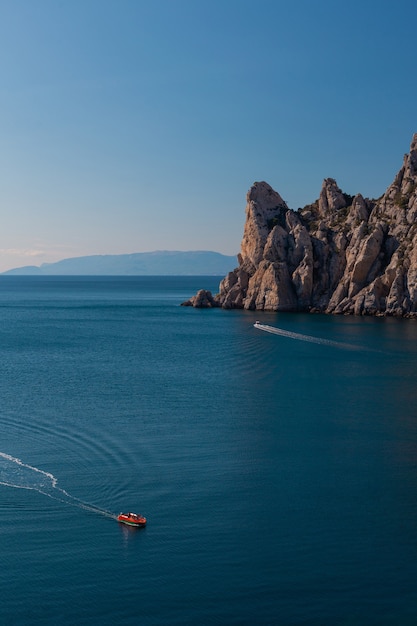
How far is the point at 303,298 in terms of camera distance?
129 meters

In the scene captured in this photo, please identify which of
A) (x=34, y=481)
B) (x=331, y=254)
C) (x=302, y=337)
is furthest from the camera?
(x=331, y=254)

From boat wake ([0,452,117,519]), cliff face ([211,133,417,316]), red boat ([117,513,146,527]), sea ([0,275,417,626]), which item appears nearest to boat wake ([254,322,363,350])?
sea ([0,275,417,626])

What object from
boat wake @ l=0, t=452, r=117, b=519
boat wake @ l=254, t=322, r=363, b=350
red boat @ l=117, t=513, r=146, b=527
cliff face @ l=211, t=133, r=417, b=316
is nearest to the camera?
red boat @ l=117, t=513, r=146, b=527

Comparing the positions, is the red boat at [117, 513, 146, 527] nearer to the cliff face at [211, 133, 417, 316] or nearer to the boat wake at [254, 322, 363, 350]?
the boat wake at [254, 322, 363, 350]

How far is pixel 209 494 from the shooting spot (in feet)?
113

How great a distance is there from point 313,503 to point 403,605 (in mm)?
9140

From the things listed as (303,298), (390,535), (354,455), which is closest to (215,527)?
(390,535)

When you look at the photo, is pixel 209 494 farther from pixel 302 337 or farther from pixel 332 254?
pixel 332 254

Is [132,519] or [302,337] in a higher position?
[302,337]

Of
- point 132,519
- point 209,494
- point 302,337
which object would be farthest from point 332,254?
point 132,519

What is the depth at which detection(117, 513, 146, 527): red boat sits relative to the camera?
3067 cm

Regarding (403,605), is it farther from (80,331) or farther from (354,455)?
(80,331)

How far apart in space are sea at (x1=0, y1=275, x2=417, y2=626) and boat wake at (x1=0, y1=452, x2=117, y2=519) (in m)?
0.13

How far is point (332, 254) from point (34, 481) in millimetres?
101369
